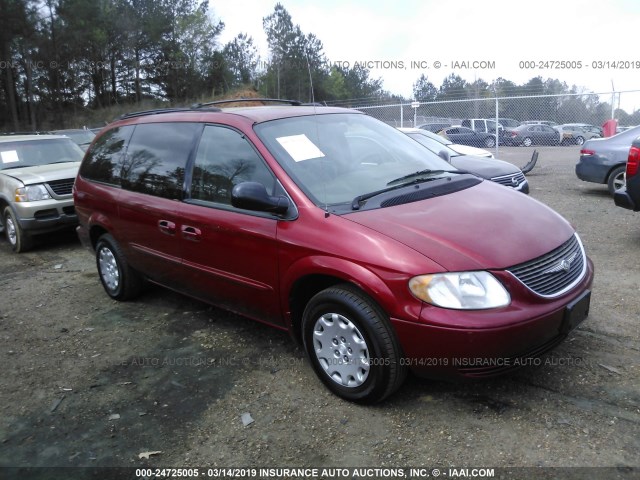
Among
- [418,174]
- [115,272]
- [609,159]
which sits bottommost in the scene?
[115,272]

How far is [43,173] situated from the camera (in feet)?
25.5

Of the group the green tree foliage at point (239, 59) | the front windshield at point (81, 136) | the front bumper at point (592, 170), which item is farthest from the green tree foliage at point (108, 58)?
the front bumper at point (592, 170)

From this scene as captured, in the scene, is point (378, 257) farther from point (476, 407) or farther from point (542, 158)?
point (542, 158)

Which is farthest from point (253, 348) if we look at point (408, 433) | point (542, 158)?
point (542, 158)

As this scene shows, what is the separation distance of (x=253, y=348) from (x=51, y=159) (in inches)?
250

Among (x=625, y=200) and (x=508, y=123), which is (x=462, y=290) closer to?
(x=625, y=200)

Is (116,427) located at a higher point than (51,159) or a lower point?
lower

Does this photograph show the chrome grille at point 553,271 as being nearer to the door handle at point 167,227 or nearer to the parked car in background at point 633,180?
the door handle at point 167,227

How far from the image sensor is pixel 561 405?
3.01m

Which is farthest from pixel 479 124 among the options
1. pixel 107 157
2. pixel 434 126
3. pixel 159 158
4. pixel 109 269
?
pixel 159 158

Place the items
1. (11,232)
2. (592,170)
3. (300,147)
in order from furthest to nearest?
(592,170) < (11,232) < (300,147)

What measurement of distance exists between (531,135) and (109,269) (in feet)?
67.8

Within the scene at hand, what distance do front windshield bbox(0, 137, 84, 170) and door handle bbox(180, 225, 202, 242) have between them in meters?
5.68

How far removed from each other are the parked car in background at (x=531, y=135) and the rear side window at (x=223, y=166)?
20.7 metres
